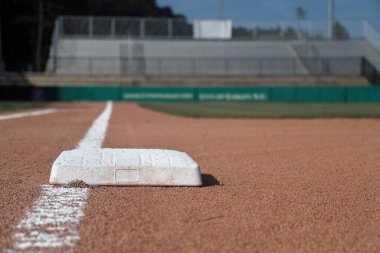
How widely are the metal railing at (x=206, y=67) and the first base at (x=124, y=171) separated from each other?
133ft

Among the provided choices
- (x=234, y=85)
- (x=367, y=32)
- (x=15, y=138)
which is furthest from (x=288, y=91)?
(x=15, y=138)

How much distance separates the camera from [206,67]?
45.6 metres

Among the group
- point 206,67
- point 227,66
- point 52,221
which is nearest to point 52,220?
point 52,221

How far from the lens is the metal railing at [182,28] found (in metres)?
48.6

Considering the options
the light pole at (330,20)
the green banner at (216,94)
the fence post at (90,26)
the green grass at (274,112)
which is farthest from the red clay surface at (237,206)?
the fence post at (90,26)

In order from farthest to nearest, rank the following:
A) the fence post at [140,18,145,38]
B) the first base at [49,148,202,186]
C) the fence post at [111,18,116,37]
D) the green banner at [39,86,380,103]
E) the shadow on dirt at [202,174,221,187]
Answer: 1. the fence post at [140,18,145,38]
2. the fence post at [111,18,116,37]
3. the green banner at [39,86,380,103]
4. the shadow on dirt at [202,174,221,187]
5. the first base at [49,148,202,186]

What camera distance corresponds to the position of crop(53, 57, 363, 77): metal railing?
149 ft

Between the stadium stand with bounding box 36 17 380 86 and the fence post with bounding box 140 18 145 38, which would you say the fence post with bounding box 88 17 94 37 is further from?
the fence post with bounding box 140 18 145 38

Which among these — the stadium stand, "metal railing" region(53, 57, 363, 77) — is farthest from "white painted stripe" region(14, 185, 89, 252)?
"metal railing" region(53, 57, 363, 77)

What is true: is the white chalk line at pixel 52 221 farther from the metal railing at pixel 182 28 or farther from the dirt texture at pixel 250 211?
the metal railing at pixel 182 28

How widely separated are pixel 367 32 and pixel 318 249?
50319mm

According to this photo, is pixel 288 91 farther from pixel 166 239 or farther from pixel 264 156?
pixel 166 239

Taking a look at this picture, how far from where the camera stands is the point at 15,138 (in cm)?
876

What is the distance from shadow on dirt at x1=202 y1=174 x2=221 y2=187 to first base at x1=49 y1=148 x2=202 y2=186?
0.57 feet
